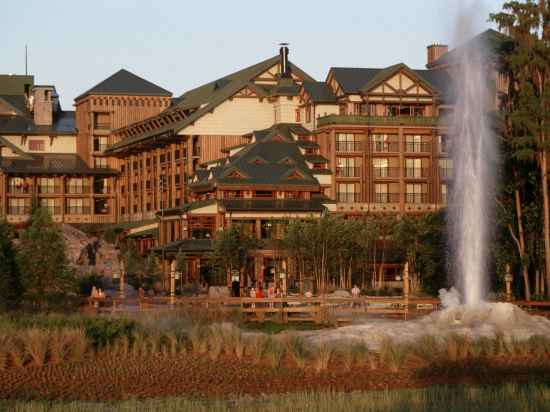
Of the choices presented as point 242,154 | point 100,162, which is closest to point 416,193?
point 242,154

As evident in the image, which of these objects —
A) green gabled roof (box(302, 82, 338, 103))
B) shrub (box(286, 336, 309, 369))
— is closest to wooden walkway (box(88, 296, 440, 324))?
shrub (box(286, 336, 309, 369))

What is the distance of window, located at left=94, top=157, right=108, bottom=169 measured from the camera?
122619mm

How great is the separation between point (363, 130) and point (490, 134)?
34763 millimetres

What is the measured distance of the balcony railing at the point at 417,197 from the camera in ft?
322

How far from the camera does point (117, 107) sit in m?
124

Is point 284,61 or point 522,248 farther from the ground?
point 284,61

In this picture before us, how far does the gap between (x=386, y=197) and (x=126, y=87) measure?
36790 mm

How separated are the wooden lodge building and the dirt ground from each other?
4483 cm

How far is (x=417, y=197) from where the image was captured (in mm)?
98438

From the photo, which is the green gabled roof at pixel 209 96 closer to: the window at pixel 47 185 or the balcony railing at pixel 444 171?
the window at pixel 47 185

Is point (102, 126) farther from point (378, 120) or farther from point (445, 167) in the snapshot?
point (445, 167)

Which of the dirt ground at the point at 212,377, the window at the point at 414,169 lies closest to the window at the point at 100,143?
the window at the point at 414,169

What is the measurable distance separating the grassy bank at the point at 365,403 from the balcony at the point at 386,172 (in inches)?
2605

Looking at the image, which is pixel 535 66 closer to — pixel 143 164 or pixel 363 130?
pixel 363 130
